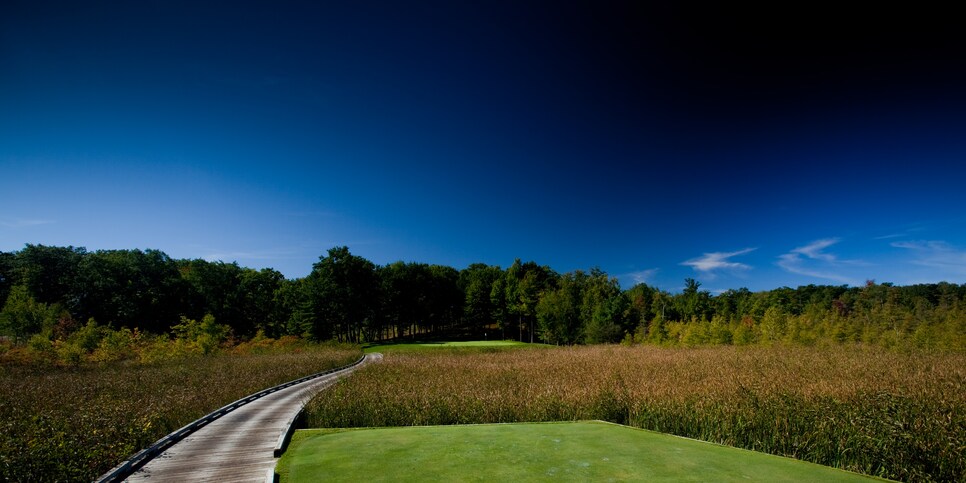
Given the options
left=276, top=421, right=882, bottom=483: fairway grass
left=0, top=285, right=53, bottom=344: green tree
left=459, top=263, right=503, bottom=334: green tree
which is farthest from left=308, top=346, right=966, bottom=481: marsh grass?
left=459, top=263, right=503, bottom=334: green tree

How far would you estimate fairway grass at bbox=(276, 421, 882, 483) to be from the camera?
23.1 ft

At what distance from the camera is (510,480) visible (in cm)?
689

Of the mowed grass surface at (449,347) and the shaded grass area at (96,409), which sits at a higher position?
the shaded grass area at (96,409)

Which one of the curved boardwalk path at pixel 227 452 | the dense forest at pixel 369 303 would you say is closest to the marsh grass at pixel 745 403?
the curved boardwalk path at pixel 227 452

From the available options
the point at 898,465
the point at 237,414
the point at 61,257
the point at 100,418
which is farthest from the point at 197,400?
the point at 61,257

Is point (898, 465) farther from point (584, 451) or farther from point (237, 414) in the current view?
point (237, 414)

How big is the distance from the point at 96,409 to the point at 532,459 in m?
12.7

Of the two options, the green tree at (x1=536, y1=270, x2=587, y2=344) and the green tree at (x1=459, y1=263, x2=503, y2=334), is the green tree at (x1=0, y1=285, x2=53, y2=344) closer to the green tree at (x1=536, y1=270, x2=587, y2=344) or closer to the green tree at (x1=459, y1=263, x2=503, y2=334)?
the green tree at (x1=536, y1=270, x2=587, y2=344)

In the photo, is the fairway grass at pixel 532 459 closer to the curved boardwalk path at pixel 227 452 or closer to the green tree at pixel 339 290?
the curved boardwalk path at pixel 227 452

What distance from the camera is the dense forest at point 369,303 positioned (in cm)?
→ 4000

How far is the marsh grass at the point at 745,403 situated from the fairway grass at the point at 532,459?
1.37 meters

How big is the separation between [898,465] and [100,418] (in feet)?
60.4

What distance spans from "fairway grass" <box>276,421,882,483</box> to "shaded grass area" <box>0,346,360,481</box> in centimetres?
388

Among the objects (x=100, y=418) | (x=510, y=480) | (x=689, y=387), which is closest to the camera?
(x=510, y=480)
